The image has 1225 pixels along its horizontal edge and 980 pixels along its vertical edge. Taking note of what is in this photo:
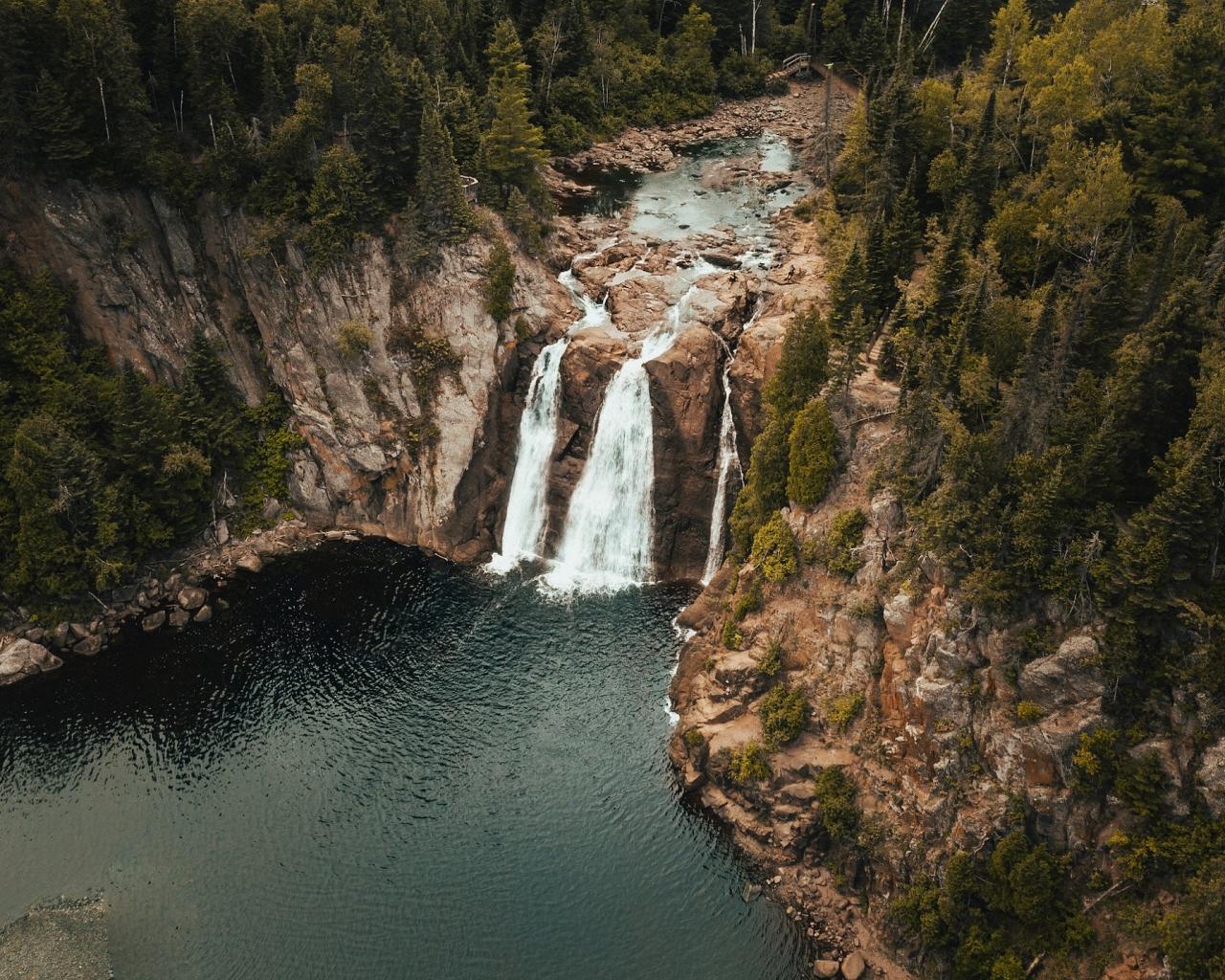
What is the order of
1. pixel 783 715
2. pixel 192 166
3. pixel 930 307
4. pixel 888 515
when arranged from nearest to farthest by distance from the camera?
pixel 888 515
pixel 783 715
pixel 930 307
pixel 192 166

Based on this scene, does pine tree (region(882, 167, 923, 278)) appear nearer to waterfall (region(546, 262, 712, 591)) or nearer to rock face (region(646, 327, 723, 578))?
rock face (region(646, 327, 723, 578))

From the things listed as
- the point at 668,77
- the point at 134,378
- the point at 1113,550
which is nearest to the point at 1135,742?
the point at 1113,550

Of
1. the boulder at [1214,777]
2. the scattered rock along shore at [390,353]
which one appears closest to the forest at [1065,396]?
the boulder at [1214,777]

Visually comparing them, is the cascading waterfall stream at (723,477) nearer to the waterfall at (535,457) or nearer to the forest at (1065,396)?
the forest at (1065,396)

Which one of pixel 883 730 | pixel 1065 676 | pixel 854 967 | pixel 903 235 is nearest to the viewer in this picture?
pixel 1065 676

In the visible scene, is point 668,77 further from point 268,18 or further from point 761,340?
point 761,340

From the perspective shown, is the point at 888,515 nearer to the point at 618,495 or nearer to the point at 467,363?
the point at 618,495

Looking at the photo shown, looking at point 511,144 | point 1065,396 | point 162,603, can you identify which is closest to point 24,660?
point 162,603
